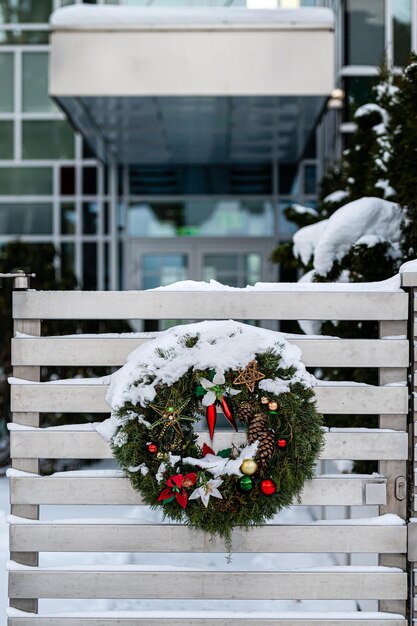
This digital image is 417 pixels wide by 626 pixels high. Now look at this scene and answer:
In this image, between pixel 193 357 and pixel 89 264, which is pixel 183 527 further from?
pixel 89 264

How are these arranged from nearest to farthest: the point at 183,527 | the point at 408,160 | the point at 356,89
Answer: the point at 183,527 < the point at 408,160 < the point at 356,89

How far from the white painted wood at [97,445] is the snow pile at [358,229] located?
1659 millimetres

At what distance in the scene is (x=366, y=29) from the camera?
8453 millimetres

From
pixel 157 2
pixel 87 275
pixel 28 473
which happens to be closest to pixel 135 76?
pixel 157 2

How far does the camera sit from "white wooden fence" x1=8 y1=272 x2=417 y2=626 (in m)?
2.95

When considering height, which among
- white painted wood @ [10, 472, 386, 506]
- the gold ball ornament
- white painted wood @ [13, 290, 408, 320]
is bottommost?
white painted wood @ [10, 472, 386, 506]

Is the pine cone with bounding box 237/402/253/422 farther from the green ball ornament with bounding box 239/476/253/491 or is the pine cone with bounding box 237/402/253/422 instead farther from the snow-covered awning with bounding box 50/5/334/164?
the snow-covered awning with bounding box 50/5/334/164

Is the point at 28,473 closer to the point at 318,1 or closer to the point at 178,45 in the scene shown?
A: the point at 178,45

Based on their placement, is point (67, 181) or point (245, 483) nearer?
point (245, 483)

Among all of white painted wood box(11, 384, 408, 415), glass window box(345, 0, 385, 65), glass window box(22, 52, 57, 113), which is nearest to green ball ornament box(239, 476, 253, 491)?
white painted wood box(11, 384, 408, 415)

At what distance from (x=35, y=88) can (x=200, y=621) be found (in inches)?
346

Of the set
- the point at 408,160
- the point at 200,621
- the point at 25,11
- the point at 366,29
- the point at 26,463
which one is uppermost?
the point at 25,11

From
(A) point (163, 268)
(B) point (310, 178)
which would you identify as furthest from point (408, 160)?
(A) point (163, 268)

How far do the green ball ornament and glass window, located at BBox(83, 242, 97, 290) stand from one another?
749cm
